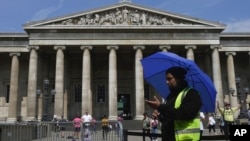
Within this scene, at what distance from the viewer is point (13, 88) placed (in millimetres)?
43562

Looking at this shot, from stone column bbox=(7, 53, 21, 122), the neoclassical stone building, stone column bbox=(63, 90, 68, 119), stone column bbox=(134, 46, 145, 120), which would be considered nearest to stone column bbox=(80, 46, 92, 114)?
the neoclassical stone building

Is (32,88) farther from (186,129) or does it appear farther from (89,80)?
(186,129)

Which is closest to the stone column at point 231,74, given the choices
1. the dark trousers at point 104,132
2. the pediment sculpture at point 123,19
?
the pediment sculpture at point 123,19

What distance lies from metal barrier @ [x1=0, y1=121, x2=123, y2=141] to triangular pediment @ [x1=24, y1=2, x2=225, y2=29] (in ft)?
84.0

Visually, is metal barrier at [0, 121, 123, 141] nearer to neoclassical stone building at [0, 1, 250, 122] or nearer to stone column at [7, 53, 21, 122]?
neoclassical stone building at [0, 1, 250, 122]

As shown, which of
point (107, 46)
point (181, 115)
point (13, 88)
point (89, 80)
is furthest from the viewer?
point (13, 88)

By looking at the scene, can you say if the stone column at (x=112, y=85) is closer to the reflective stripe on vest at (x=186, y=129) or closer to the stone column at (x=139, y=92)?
the stone column at (x=139, y=92)

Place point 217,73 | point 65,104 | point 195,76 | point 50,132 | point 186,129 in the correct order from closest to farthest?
point 186,129
point 195,76
point 50,132
point 217,73
point 65,104

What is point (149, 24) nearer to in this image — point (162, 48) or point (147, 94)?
point (162, 48)

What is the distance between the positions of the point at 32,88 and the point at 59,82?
326 centimetres

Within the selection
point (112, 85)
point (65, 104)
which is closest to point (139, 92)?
point (112, 85)

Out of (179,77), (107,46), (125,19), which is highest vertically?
(125,19)

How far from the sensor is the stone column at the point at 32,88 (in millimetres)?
40062

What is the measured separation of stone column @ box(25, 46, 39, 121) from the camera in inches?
1577
